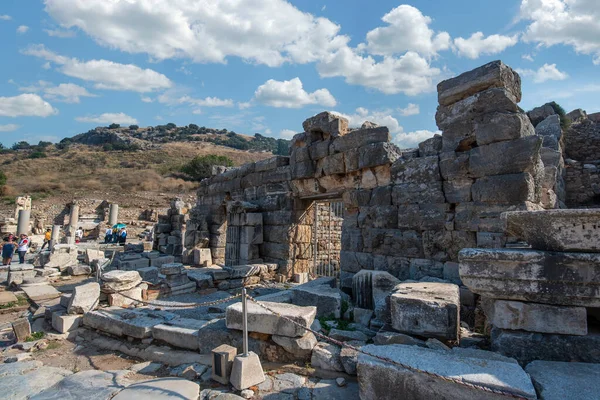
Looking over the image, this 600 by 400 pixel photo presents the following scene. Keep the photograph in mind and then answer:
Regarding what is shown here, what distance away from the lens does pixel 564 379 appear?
232 centimetres

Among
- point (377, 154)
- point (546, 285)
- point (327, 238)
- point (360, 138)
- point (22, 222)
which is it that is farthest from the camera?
point (22, 222)

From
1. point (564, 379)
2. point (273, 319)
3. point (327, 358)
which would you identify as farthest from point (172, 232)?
point (564, 379)

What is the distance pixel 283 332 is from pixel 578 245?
285 centimetres

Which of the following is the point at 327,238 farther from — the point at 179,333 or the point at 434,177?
the point at 179,333

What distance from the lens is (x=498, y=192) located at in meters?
4.94

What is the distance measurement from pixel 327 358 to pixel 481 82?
4.77 meters

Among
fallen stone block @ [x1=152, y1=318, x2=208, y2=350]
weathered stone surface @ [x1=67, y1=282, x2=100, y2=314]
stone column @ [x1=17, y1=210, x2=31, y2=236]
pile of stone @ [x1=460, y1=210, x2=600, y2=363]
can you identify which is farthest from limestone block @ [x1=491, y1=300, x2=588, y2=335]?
stone column @ [x1=17, y1=210, x2=31, y2=236]

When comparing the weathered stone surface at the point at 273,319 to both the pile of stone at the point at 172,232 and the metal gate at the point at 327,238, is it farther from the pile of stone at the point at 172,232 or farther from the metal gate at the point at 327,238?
the pile of stone at the point at 172,232

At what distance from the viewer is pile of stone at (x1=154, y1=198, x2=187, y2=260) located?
1490 centimetres

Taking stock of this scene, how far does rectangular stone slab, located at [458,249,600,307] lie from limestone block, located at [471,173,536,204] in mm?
2239

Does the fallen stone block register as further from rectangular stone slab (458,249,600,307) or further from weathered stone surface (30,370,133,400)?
rectangular stone slab (458,249,600,307)

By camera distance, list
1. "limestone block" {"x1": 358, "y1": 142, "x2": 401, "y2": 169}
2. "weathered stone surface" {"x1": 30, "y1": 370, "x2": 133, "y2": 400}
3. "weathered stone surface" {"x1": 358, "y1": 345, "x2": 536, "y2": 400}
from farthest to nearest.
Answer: "limestone block" {"x1": 358, "y1": 142, "x2": 401, "y2": 169}, "weathered stone surface" {"x1": 30, "y1": 370, "x2": 133, "y2": 400}, "weathered stone surface" {"x1": 358, "y1": 345, "x2": 536, "y2": 400}

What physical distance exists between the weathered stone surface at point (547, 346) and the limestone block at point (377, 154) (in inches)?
163

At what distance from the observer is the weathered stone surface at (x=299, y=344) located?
3684 mm
